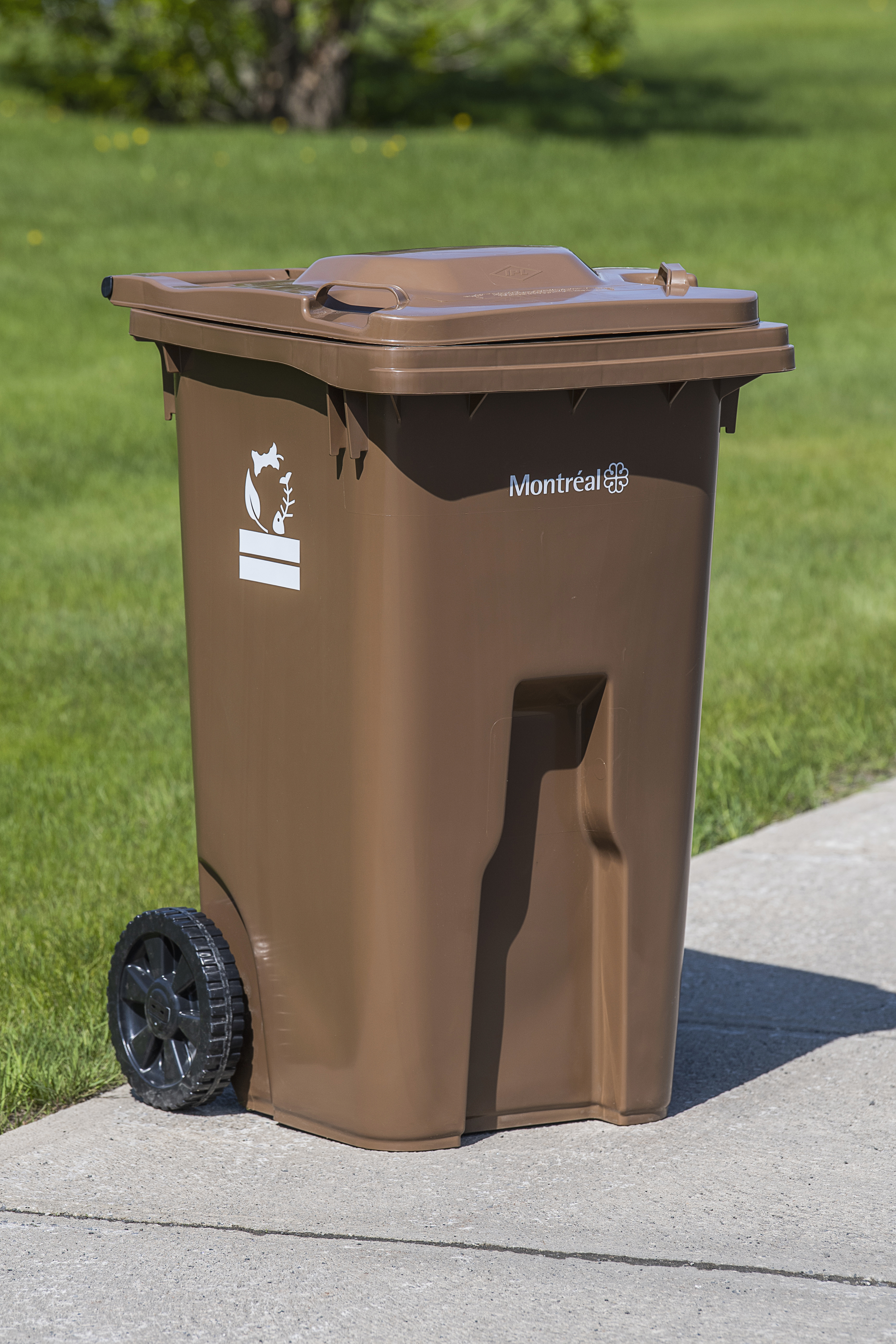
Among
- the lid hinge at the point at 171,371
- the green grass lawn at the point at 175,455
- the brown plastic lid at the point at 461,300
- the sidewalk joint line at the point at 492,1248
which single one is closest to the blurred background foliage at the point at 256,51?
the green grass lawn at the point at 175,455

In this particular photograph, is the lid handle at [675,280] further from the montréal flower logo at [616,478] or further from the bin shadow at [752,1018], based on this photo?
the bin shadow at [752,1018]

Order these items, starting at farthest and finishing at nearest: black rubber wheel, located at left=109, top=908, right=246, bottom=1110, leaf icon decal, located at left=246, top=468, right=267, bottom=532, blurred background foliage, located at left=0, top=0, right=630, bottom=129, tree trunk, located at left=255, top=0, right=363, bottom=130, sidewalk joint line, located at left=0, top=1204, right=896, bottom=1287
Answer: tree trunk, located at left=255, top=0, right=363, bottom=130 < blurred background foliage, located at left=0, top=0, right=630, bottom=129 < black rubber wheel, located at left=109, top=908, right=246, bottom=1110 < leaf icon decal, located at left=246, top=468, right=267, bottom=532 < sidewalk joint line, located at left=0, top=1204, right=896, bottom=1287

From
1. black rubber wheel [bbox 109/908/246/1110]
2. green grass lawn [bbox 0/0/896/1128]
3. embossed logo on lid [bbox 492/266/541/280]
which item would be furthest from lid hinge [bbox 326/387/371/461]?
green grass lawn [bbox 0/0/896/1128]

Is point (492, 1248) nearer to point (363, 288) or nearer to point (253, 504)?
point (253, 504)

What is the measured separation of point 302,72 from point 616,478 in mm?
19657

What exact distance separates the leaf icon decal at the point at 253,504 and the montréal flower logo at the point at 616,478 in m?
0.62

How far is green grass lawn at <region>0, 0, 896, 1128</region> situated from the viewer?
4973 millimetres

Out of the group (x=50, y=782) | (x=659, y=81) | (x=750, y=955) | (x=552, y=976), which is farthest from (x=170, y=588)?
(x=659, y=81)

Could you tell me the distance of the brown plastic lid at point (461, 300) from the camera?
2.83 m

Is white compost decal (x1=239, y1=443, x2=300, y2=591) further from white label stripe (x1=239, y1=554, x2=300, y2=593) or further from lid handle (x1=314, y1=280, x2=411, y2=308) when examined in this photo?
lid handle (x1=314, y1=280, x2=411, y2=308)

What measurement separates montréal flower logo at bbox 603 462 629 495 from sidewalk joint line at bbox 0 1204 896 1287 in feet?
4.20

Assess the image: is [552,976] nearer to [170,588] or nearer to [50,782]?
[50,782]

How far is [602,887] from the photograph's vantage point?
324cm

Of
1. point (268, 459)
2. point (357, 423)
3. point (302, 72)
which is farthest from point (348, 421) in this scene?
point (302, 72)
